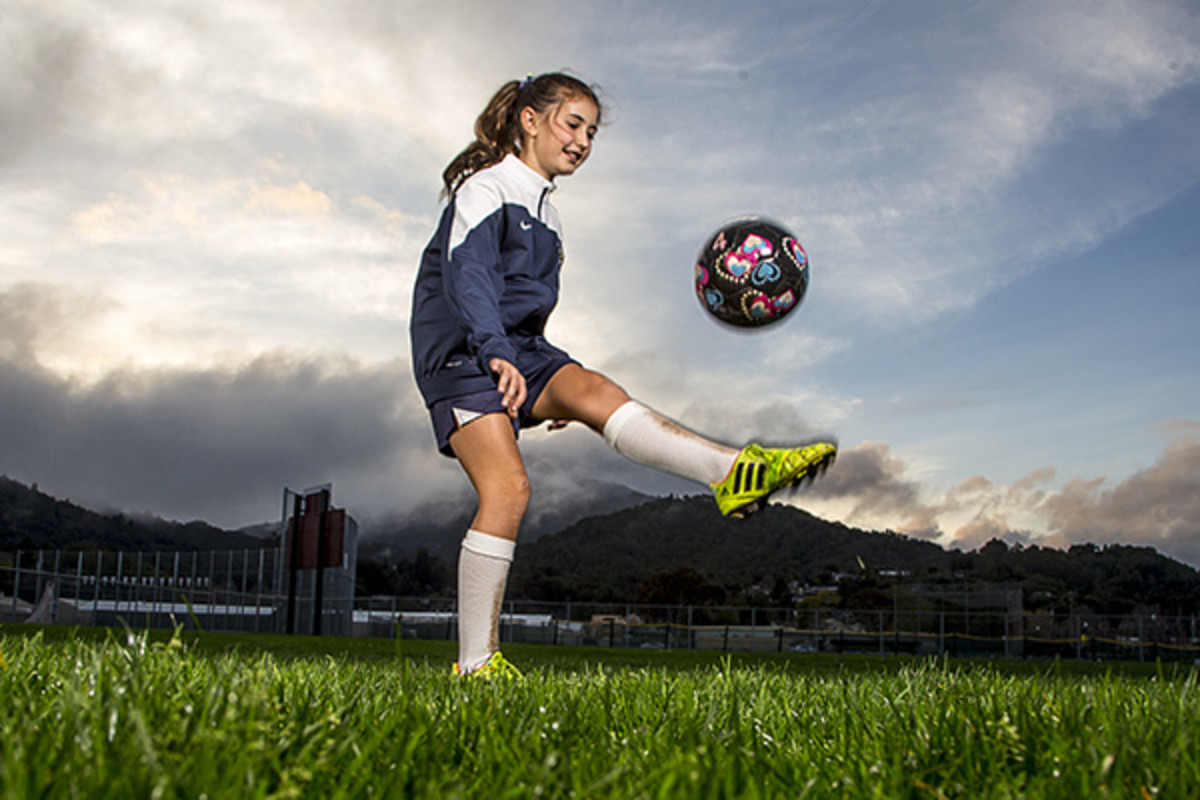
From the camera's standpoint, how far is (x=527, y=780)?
4.75 feet

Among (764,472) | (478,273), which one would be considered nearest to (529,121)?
(478,273)

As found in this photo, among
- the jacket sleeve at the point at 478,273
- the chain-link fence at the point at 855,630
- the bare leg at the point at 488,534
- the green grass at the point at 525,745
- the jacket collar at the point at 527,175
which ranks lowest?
the chain-link fence at the point at 855,630

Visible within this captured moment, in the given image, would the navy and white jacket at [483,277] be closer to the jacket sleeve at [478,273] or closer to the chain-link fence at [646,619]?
the jacket sleeve at [478,273]

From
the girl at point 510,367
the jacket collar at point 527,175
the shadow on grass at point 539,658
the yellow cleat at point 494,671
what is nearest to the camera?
the yellow cleat at point 494,671

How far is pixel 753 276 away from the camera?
17.2 feet

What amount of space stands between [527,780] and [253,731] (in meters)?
0.45

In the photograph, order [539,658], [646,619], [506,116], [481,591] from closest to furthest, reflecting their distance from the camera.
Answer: [481,591], [506,116], [539,658], [646,619]

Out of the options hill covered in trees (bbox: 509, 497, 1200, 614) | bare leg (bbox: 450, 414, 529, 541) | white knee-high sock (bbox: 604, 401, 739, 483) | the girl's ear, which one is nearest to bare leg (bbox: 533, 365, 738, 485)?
white knee-high sock (bbox: 604, 401, 739, 483)

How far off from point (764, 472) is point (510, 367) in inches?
41.1

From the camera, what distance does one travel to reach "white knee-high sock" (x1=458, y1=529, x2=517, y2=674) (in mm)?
4031

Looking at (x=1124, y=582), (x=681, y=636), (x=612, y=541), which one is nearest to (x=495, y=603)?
(x=681, y=636)

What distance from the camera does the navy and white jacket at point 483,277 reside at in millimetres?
4090

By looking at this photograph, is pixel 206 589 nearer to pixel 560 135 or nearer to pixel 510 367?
pixel 560 135

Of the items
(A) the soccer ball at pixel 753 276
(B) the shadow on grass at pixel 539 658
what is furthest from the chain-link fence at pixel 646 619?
(A) the soccer ball at pixel 753 276
